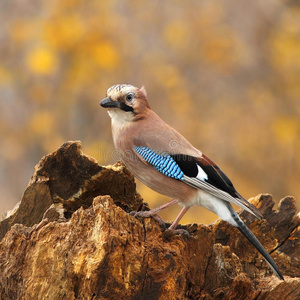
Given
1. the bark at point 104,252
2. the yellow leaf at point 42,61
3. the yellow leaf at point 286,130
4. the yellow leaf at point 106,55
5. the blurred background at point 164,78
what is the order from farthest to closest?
1. the yellow leaf at point 286,130
2. the yellow leaf at point 106,55
3. the blurred background at point 164,78
4. the yellow leaf at point 42,61
5. the bark at point 104,252

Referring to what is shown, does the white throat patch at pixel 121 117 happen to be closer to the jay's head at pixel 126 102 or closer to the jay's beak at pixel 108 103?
the jay's head at pixel 126 102

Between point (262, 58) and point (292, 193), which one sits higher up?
point (262, 58)

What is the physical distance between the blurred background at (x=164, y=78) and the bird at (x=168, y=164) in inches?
154

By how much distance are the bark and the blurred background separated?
13.8 feet

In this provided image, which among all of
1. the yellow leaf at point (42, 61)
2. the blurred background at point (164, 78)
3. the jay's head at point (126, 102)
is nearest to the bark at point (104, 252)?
the jay's head at point (126, 102)

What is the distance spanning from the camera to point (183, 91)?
35.5 feet

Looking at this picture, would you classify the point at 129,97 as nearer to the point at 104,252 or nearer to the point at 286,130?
the point at 104,252

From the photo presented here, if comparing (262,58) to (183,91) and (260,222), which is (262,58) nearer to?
(183,91)

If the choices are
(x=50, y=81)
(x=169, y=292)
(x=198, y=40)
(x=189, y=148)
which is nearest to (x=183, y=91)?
(x=198, y=40)

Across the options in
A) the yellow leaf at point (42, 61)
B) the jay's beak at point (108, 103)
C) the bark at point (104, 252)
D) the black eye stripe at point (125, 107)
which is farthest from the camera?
the yellow leaf at point (42, 61)

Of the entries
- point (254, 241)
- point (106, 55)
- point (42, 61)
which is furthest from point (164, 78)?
point (254, 241)

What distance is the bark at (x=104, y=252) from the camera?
395 centimetres

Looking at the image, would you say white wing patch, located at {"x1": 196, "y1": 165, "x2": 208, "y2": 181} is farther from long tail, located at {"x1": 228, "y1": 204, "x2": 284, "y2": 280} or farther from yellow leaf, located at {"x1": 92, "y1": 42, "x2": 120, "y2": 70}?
yellow leaf, located at {"x1": 92, "y1": 42, "x2": 120, "y2": 70}

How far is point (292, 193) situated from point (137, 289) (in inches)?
256
